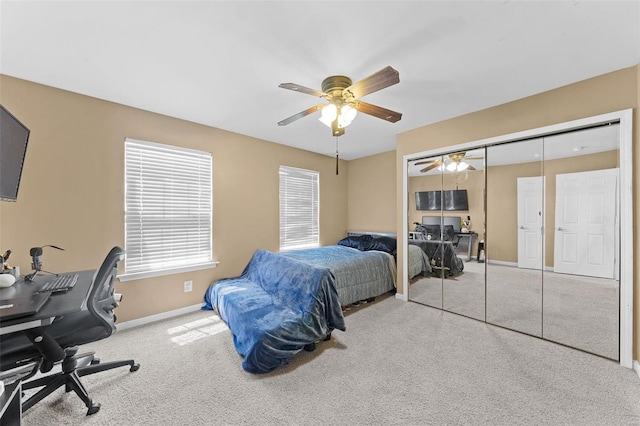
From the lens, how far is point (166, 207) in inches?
123

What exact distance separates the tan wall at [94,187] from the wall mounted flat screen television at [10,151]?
592 millimetres

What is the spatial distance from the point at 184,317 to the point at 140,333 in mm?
483

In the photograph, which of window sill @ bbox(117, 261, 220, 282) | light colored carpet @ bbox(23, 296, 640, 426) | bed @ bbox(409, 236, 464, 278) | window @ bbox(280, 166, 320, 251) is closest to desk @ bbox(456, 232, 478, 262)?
bed @ bbox(409, 236, 464, 278)

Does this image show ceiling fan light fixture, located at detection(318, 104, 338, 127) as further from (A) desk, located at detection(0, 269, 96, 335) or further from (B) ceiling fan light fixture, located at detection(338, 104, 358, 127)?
(A) desk, located at detection(0, 269, 96, 335)

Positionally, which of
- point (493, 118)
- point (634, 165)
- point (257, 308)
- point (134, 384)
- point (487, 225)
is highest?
point (493, 118)

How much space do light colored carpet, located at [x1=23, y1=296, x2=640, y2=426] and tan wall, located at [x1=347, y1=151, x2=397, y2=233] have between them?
2561mm

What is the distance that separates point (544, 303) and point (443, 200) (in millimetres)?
1521

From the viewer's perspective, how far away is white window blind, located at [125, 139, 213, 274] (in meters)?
2.87

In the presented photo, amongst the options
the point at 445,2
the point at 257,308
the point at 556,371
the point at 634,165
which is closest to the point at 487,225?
the point at 634,165

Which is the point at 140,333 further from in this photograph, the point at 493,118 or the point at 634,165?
the point at 634,165

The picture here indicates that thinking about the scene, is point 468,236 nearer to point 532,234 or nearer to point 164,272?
point 532,234

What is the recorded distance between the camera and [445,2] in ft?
4.80

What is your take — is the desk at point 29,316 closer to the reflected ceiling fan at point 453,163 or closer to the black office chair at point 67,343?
the black office chair at point 67,343

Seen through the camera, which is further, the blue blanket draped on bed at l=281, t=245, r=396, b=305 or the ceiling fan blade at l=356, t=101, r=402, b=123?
the blue blanket draped on bed at l=281, t=245, r=396, b=305
